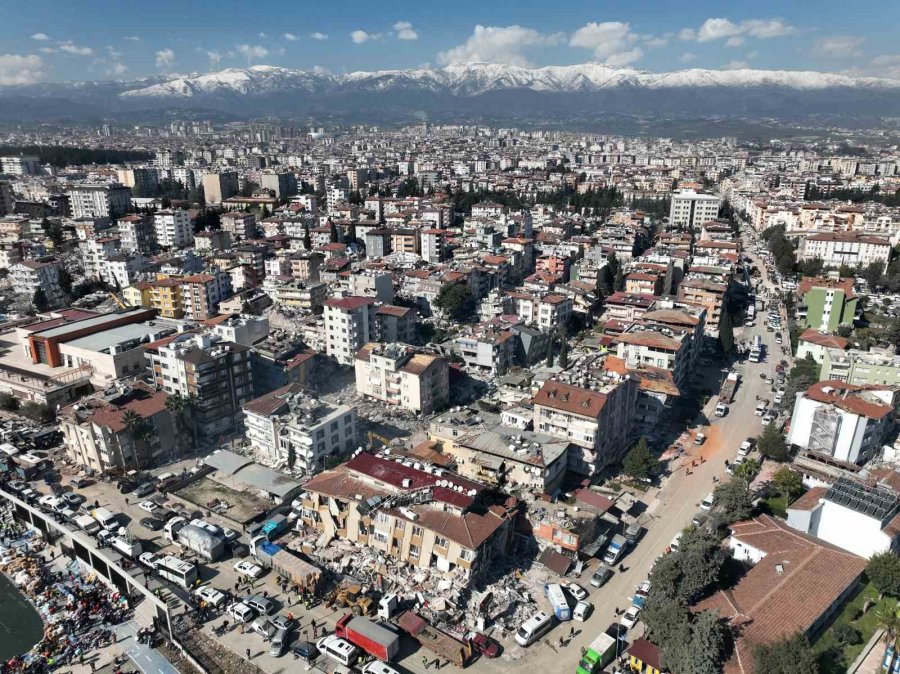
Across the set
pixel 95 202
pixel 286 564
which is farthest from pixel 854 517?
pixel 95 202

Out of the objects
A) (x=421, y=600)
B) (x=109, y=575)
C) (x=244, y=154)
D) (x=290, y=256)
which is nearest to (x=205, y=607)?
(x=109, y=575)

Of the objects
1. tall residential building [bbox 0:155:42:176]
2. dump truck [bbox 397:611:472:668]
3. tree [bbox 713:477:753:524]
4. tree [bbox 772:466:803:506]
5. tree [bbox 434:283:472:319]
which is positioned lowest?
dump truck [bbox 397:611:472:668]

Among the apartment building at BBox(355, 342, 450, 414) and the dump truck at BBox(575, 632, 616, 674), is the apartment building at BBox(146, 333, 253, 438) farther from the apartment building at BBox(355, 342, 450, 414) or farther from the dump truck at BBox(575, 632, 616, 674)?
the dump truck at BBox(575, 632, 616, 674)

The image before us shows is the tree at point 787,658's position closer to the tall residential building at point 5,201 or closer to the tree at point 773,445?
the tree at point 773,445

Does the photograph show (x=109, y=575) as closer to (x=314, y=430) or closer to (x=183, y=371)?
(x=314, y=430)

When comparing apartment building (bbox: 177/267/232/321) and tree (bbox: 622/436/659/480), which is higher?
apartment building (bbox: 177/267/232/321)

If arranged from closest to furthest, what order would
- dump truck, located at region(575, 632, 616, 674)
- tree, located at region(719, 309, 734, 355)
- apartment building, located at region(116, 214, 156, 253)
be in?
dump truck, located at region(575, 632, 616, 674) < tree, located at region(719, 309, 734, 355) < apartment building, located at region(116, 214, 156, 253)

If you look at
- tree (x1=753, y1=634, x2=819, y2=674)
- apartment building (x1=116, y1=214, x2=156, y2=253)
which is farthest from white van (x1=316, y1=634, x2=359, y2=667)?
apartment building (x1=116, y1=214, x2=156, y2=253)
